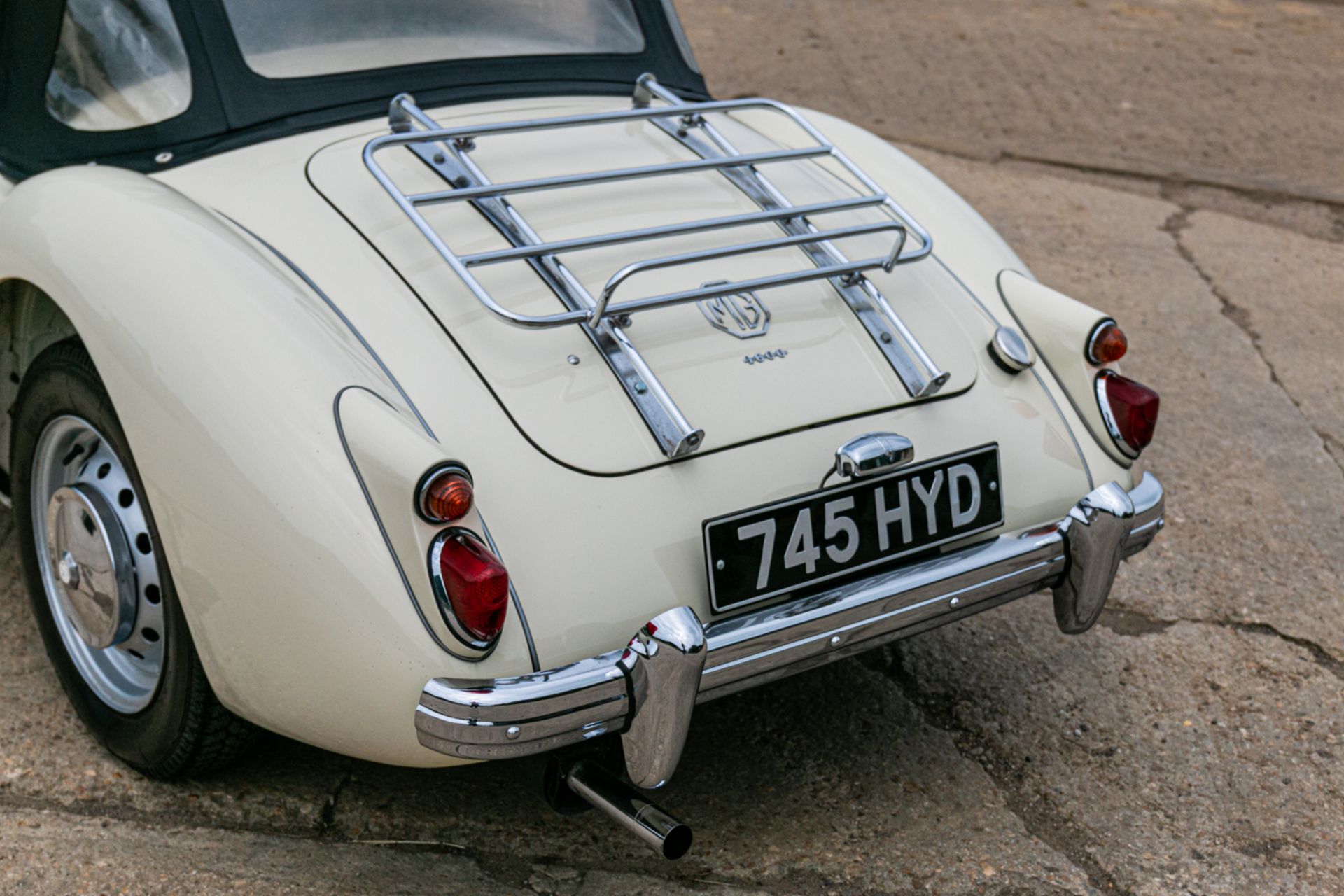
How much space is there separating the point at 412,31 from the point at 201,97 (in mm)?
535

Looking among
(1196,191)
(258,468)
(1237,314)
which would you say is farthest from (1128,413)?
(1196,191)

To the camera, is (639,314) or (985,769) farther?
(985,769)

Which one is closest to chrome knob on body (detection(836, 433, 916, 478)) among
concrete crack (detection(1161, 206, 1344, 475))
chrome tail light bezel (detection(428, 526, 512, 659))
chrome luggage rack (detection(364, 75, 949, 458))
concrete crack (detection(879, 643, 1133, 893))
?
chrome luggage rack (detection(364, 75, 949, 458))

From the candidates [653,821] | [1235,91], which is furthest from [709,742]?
[1235,91]

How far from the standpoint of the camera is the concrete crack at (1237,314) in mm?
4328

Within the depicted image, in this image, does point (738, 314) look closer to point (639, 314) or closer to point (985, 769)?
point (639, 314)

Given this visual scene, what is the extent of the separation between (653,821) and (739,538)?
0.49 metres

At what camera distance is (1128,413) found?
2.75 m

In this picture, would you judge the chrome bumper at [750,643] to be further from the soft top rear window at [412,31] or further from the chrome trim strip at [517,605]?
the soft top rear window at [412,31]

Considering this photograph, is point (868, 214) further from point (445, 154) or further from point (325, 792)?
point (325, 792)

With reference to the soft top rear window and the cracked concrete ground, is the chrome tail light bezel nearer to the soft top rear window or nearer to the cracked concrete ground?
the cracked concrete ground

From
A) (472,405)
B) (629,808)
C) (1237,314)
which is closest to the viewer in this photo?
(629,808)

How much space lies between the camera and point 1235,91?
26.4 feet

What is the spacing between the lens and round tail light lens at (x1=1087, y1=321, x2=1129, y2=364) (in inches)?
109
